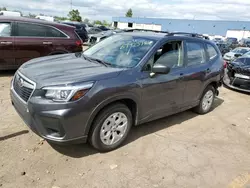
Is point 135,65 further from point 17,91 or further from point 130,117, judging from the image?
point 17,91

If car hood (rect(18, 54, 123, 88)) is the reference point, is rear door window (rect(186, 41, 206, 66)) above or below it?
above

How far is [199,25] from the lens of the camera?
2483 inches

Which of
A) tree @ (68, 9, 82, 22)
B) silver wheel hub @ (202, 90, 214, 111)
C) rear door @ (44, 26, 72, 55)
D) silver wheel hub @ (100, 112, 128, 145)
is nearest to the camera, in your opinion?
silver wheel hub @ (100, 112, 128, 145)

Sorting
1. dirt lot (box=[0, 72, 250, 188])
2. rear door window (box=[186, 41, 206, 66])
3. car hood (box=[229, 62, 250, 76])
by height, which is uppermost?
rear door window (box=[186, 41, 206, 66])

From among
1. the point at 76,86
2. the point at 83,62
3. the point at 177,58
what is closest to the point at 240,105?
the point at 177,58

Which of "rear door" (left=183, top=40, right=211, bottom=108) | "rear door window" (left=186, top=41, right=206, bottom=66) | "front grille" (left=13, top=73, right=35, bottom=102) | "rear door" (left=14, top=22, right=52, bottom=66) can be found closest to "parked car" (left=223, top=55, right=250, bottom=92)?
"rear door" (left=183, top=40, right=211, bottom=108)

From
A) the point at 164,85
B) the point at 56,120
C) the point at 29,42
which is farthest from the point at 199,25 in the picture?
the point at 56,120

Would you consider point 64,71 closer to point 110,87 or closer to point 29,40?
point 110,87

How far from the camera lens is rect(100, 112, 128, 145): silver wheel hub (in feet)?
11.5

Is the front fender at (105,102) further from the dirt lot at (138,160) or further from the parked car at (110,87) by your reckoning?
the dirt lot at (138,160)

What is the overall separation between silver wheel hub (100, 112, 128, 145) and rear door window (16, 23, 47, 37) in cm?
492

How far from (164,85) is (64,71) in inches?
65.4

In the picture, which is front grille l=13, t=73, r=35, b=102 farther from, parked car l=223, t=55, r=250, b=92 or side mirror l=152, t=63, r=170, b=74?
parked car l=223, t=55, r=250, b=92

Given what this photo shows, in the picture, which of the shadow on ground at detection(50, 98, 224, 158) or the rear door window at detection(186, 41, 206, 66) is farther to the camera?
the rear door window at detection(186, 41, 206, 66)
